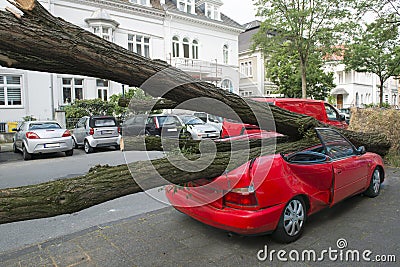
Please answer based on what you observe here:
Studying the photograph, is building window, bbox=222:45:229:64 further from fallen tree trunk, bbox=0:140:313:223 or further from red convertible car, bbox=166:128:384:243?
fallen tree trunk, bbox=0:140:313:223

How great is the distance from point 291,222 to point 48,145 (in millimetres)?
10391

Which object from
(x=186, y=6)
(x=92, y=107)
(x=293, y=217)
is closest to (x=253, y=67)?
(x=186, y=6)

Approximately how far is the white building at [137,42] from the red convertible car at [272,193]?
12114 mm

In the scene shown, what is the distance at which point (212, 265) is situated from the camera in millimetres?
3213

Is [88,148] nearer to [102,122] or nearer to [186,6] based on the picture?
[102,122]

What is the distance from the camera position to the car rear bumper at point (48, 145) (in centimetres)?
1126

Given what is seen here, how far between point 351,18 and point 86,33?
19868 mm

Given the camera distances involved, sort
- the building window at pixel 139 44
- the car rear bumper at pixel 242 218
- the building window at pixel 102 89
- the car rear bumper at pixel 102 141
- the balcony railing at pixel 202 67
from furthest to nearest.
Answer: the balcony railing at pixel 202 67, the building window at pixel 139 44, the building window at pixel 102 89, the car rear bumper at pixel 102 141, the car rear bumper at pixel 242 218

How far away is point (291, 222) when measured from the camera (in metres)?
3.67

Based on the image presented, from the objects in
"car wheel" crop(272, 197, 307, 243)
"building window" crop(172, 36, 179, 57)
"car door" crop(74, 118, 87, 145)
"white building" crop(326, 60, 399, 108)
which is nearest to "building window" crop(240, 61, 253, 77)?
"building window" crop(172, 36, 179, 57)

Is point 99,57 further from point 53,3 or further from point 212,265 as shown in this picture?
point 53,3

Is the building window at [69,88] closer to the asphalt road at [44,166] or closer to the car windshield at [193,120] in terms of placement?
the asphalt road at [44,166]

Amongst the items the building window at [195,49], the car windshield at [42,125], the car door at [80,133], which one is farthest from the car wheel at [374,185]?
the building window at [195,49]

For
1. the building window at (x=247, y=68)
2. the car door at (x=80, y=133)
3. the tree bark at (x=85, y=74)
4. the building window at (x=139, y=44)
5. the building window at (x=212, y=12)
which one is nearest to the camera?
the tree bark at (x=85, y=74)
